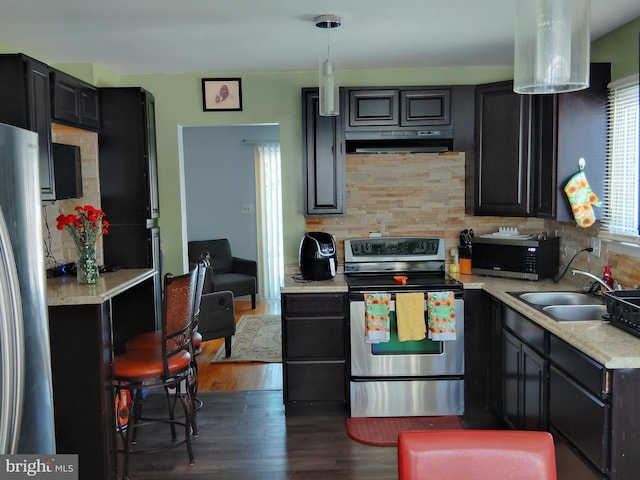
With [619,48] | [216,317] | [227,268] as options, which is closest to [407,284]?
[619,48]

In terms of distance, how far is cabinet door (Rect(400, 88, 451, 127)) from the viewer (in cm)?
421

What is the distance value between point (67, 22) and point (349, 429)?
2818mm

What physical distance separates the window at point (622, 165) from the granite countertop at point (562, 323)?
508 millimetres

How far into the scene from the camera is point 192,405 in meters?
3.59

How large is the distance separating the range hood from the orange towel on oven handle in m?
1.11

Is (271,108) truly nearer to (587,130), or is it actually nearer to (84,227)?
(84,227)

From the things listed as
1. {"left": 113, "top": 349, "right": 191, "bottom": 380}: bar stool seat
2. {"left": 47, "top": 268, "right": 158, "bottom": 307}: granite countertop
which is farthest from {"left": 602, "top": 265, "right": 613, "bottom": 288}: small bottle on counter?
{"left": 47, "top": 268, "right": 158, "bottom": 307}: granite countertop

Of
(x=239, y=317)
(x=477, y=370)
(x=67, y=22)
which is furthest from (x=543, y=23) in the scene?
(x=239, y=317)

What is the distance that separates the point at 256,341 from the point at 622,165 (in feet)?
12.3

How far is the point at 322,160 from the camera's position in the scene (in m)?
4.23

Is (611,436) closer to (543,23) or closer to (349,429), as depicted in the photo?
(543,23)

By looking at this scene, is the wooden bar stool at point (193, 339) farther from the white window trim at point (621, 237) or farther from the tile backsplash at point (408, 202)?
the white window trim at point (621, 237)

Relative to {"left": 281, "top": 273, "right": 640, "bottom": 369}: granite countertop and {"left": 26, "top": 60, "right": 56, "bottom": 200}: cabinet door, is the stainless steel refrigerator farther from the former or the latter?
{"left": 281, "top": 273, "right": 640, "bottom": 369}: granite countertop

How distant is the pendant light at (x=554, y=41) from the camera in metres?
1.62
